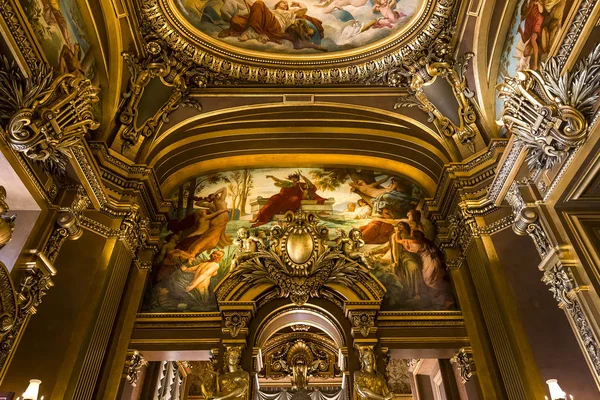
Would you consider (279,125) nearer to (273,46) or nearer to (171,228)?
(273,46)

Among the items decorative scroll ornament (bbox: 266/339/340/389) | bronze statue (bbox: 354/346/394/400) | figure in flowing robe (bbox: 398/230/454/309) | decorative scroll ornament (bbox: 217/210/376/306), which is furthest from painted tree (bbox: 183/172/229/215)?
decorative scroll ornament (bbox: 266/339/340/389)

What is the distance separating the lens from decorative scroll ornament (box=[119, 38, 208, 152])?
8852mm

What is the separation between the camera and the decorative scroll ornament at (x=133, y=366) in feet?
22.9

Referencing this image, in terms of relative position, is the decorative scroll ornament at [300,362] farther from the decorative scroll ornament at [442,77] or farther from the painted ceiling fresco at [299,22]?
the painted ceiling fresco at [299,22]

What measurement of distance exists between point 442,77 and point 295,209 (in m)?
4.07

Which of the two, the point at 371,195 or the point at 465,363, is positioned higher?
the point at 371,195

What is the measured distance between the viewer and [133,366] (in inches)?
281

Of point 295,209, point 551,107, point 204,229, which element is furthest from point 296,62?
point 551,107

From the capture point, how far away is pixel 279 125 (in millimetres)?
10297

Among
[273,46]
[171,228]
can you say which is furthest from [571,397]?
[273,46]

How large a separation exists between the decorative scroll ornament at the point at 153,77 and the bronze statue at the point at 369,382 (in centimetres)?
584

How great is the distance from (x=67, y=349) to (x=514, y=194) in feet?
21.1

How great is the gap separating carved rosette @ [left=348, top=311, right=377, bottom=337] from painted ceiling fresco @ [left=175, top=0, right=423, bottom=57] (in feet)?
18.7

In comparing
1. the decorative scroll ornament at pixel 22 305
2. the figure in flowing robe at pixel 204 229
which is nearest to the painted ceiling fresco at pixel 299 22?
the figure in flowing robe at pixel 204 229
